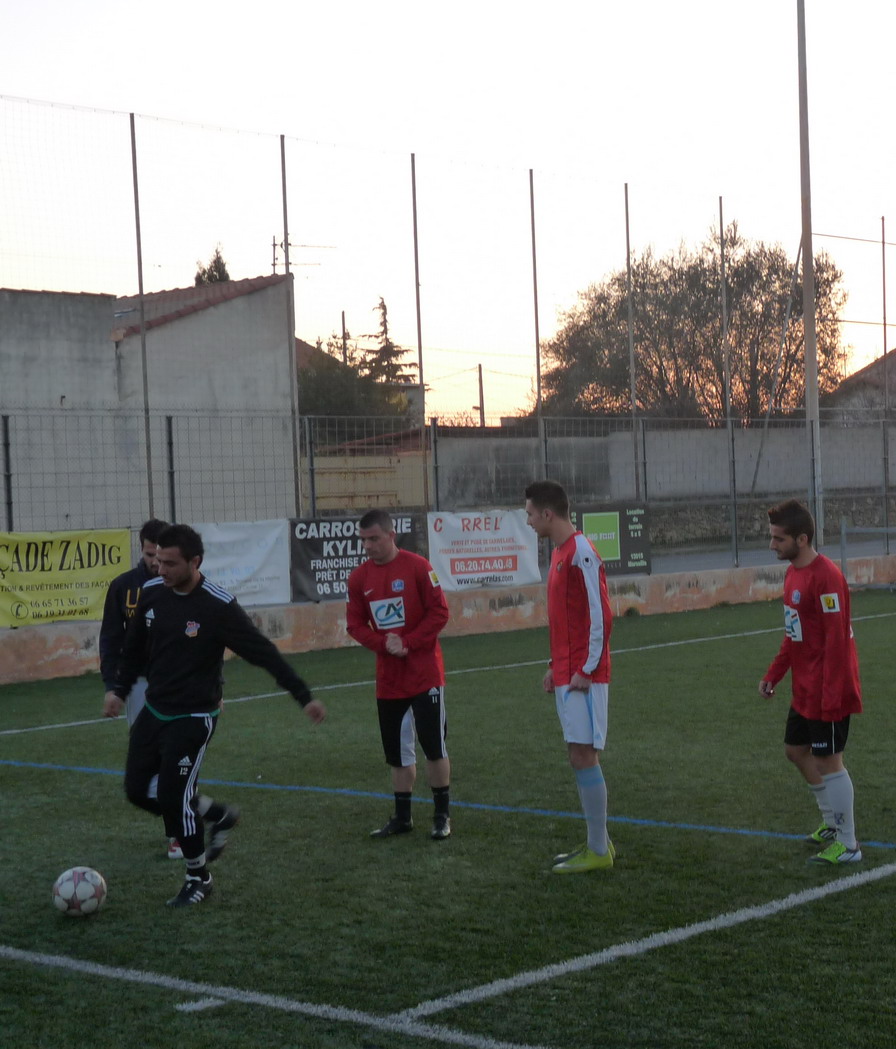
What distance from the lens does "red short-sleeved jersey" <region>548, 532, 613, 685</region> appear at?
21.3 feet

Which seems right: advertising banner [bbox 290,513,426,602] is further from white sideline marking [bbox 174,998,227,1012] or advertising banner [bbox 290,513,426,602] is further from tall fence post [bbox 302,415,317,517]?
white sideline marking [bbox 174,998,227,1012]

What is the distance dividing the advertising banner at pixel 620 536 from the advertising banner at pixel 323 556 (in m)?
4.54

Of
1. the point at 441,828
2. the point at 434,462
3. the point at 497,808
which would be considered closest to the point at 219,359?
the point at 434,462

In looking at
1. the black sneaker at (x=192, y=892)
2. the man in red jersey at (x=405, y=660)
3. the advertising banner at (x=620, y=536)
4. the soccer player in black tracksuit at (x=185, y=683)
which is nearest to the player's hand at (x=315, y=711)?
the soccer player in black tracksuit at (x=185, y=683)

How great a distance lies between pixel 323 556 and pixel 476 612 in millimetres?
3051

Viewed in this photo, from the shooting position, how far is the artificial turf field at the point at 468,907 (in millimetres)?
4613

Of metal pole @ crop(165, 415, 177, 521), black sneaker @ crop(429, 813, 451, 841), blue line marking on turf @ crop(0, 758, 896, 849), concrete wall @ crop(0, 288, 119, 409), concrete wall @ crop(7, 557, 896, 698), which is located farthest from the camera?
concrete wall @ crop(0, 288, 119, 409)

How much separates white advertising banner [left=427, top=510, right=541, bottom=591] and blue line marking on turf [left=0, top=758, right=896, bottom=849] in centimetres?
966

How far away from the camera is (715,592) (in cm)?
2345

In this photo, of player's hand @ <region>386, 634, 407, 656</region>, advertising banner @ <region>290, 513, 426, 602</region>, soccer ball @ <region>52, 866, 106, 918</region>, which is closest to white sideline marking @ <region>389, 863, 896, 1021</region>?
soccer ball @ <region>52, 866, 106, 918</region>

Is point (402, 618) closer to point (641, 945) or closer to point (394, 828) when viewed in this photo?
point (394, 828)

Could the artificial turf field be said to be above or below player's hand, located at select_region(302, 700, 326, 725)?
below

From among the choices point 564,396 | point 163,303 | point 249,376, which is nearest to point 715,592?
point 249,376

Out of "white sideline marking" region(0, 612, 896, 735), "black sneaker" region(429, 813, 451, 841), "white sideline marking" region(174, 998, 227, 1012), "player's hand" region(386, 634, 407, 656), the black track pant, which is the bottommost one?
"white sideline marking" region(0, 612, 896, 735)
